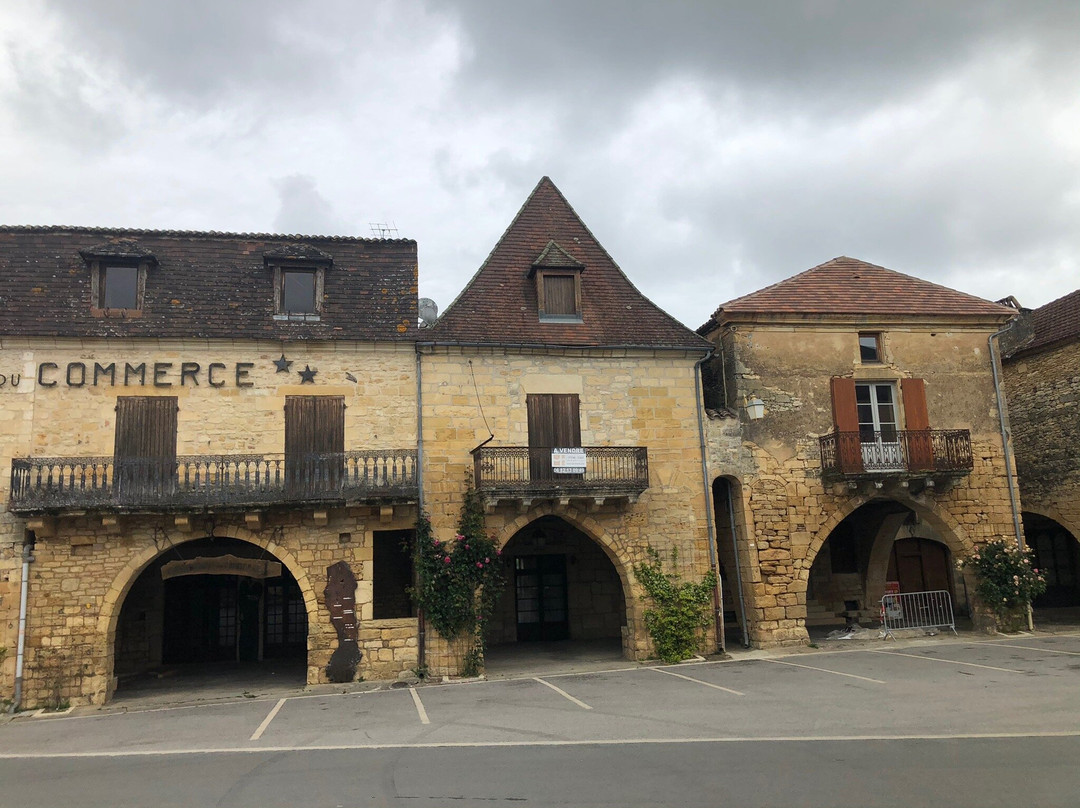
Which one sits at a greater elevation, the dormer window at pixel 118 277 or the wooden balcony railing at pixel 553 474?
the dormer window at pixel 118 277

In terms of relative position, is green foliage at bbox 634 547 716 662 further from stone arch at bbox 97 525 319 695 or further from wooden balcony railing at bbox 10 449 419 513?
stone arch at bbox 97 525 319 695

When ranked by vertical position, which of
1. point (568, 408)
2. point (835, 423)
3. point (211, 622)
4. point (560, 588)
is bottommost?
point (211, 622)

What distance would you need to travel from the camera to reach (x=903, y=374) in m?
18.0

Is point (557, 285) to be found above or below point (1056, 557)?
above

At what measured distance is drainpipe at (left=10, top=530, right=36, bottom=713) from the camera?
1366 centimetres

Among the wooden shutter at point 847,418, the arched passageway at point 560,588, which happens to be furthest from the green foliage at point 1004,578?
the arched passageway at point 560,588

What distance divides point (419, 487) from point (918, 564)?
573 inches

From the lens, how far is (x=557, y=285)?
17.3 m

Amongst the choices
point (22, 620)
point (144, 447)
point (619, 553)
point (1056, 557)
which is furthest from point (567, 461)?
point (1056, 557)

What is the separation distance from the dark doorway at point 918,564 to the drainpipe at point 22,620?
20.2m

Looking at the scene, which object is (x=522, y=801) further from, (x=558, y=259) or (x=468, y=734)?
(x=558, y=259)

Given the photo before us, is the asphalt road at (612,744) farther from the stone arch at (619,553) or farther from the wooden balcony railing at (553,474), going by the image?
the wooden balcony railing at (553,474)

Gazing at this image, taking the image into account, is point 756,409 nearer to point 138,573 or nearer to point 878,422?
point 878,422

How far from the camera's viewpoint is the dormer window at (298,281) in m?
16.1
